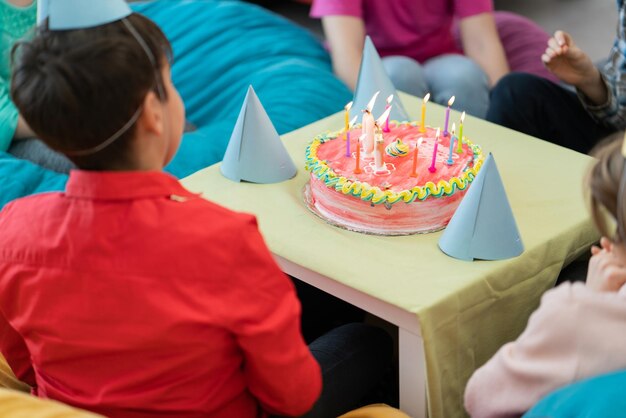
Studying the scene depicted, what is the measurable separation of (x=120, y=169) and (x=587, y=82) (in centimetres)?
128

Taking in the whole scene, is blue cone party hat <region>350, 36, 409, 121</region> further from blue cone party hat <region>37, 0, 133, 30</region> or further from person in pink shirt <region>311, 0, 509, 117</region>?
blue cone party hat <region>37, 0, 133, 30</region>

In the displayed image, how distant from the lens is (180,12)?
2.71 metres

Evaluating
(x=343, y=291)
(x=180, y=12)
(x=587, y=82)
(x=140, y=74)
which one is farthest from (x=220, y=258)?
(x=180, y=12)

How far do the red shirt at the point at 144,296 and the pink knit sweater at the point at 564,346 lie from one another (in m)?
0.26

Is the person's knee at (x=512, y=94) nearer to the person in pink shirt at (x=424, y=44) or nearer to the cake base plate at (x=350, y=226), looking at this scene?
the person in pink shirt at (x=424, y=44)

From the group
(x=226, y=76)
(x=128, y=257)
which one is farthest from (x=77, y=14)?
(x=226, y=76)

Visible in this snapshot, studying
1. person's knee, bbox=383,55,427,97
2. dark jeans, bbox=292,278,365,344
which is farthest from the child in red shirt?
person's knee, bbox=383,55,427,97

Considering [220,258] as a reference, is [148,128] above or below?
above

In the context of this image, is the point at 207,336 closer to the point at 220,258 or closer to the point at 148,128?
the point at 220,258

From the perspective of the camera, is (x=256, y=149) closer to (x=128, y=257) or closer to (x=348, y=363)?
(x=348, y=363)

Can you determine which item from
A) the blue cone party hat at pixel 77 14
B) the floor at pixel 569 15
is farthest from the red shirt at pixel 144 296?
the floor at pixel 569 15

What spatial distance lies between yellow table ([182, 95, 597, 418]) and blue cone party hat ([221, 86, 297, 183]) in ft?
0.08

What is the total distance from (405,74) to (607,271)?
1349mm

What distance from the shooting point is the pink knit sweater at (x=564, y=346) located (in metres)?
1.04
